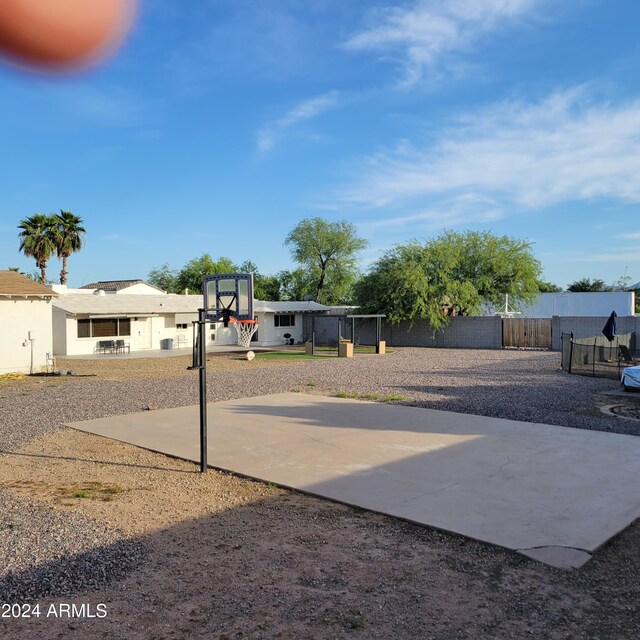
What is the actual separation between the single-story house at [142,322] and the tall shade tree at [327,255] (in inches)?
654

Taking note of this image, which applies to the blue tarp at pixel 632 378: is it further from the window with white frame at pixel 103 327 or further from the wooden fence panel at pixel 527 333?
the window with white frame at pixel 103 327

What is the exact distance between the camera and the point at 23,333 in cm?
2233

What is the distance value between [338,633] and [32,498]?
453cm

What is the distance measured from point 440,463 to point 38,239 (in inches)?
1618

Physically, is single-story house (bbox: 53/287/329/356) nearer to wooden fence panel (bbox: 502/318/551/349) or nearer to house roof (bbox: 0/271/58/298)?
house roof (bbox: 0/271/58/298)

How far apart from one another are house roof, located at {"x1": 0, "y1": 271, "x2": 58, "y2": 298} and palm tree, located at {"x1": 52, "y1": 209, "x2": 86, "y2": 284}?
20261 mm

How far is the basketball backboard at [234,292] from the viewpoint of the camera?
10.2 metres

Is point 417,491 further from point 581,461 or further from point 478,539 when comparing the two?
point 581,461

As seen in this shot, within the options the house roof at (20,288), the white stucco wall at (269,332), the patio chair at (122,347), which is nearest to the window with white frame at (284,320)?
the white stucco wall at (269,332)

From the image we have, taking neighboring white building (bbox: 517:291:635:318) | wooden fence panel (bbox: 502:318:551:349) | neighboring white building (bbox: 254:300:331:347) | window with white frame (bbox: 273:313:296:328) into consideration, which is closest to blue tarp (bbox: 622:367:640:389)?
wooden fence panel (bbox: 502:318:551:349)

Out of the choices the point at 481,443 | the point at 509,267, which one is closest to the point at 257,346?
the point at 509,267

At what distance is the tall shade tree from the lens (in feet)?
189

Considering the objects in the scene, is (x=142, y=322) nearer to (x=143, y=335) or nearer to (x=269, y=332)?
(x=143, y=335)

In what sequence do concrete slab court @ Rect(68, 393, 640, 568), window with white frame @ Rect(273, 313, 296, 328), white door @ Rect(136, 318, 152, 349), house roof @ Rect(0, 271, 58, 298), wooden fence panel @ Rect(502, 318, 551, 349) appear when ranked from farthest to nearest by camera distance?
window with white frame @ Rect(273, 313, 296, 328) < white door @ Rect(136, 318, 152, 349) < wooden fence panel @ Rect(502, 318, 551, 349) < house roof @ Rect(0, 271, 58, 298) < concrete slab court @ Rect(68, 393, 640, 568)
